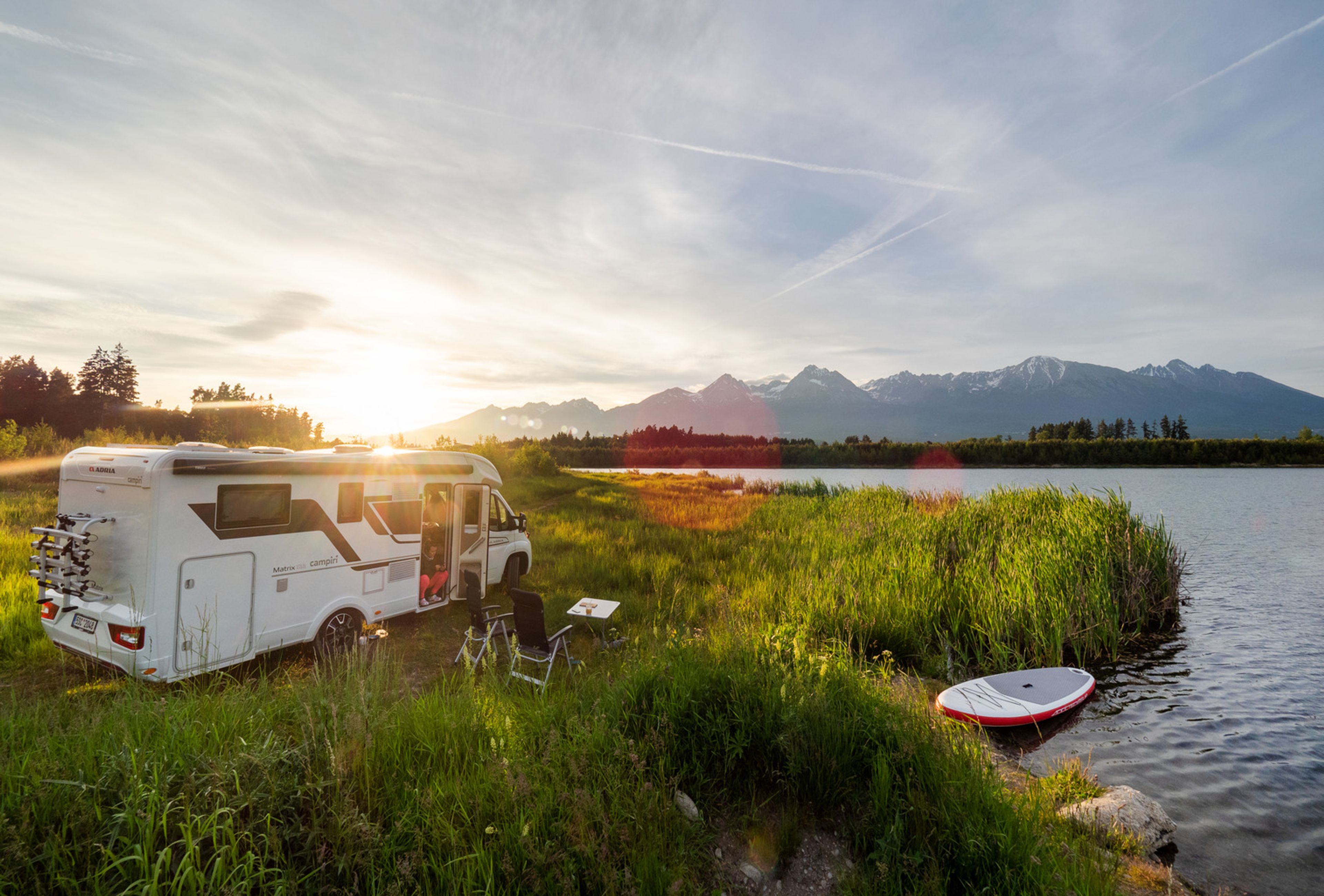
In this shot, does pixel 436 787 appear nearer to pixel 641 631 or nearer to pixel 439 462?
pixel 641 631

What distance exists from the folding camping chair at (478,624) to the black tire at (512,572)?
3002mm

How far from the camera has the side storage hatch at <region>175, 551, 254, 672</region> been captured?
20.2 ft

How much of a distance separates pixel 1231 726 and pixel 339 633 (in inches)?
502

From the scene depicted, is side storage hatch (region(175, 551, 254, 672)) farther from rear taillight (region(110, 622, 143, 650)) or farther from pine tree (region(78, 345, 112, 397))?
pine tree (region(78, 345, 112, 397))

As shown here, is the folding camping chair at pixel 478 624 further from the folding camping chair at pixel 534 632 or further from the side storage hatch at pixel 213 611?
the side storage hatch at pixel 213 611

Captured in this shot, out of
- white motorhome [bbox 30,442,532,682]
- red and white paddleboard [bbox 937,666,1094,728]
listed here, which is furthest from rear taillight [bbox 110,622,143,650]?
red and white paddleboard [bbox 937,666,1094,728]

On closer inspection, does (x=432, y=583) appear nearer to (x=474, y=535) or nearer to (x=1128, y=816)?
(x=474, y=535)

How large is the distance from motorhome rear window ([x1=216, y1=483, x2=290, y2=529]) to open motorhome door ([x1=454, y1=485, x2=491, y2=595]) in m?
3.52

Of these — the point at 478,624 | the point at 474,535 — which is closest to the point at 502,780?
the point at 478,624

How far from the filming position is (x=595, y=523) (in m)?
20.5

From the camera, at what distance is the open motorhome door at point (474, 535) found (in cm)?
1070

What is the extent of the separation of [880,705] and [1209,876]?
336cm

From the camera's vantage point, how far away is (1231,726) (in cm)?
799

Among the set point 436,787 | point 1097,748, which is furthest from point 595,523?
point 436,787
